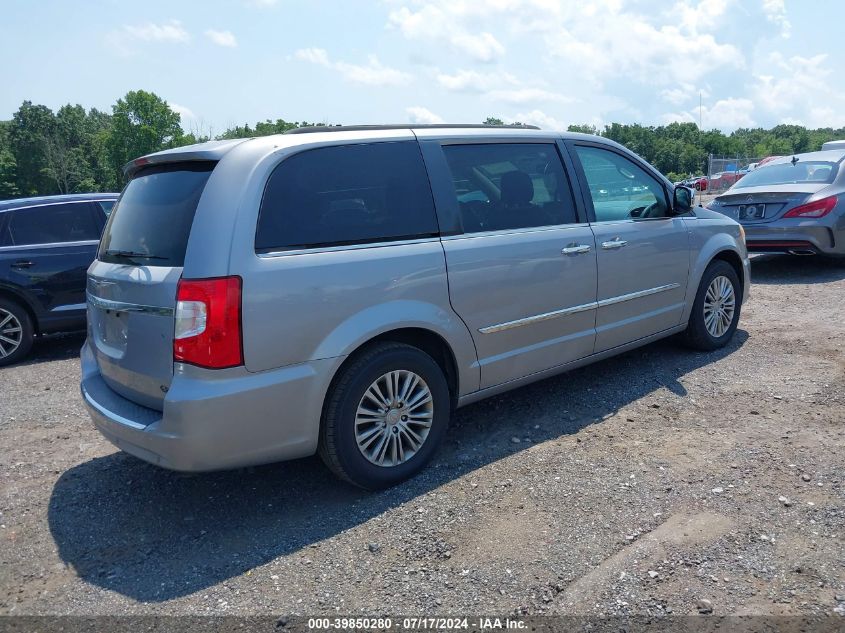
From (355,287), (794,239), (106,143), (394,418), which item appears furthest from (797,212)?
(106,143)

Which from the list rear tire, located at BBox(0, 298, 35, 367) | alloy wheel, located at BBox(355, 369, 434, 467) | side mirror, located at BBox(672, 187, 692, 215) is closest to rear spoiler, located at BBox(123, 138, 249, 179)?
alloy wheel, located at BBox(355, 369, 434, 467)

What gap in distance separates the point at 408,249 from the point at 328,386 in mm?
887

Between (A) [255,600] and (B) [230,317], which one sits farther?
(B) [230,317]

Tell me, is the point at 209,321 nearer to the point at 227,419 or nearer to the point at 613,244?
the point at 227,419

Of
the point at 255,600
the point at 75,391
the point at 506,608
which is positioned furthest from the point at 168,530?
the point at 75,391

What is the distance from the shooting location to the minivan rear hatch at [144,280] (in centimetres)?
337

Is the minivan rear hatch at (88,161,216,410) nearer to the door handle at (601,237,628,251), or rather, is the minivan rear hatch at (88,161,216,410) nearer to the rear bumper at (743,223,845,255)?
the door handle at (601,237,628,251)

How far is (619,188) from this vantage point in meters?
5.32

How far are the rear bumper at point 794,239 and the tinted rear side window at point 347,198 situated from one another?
6.77 m

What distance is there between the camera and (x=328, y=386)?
141 inches

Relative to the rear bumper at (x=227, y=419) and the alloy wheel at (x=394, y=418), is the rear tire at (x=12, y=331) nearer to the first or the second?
the rear bumper at (x=227, y=419)

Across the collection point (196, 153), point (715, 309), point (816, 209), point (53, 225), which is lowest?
point (715, 309)

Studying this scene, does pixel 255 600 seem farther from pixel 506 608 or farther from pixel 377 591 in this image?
pixel 506 608

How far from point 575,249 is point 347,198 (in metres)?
1.73
